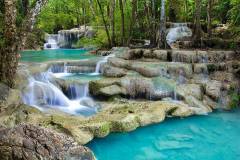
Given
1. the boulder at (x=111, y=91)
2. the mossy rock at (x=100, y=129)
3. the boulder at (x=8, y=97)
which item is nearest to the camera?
the mossy rock at (x=100, y=129)

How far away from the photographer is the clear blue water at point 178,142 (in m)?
8.01

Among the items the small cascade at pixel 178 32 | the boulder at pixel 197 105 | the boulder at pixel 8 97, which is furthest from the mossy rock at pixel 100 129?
the small cascade at pixel 178 32

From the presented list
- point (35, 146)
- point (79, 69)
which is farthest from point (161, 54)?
point (35, 146)

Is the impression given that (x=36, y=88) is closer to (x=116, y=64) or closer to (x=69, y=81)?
(x=69, y=81)

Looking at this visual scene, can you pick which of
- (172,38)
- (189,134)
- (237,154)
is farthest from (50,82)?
(172,38)

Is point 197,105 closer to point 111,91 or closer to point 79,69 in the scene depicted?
point 111,91

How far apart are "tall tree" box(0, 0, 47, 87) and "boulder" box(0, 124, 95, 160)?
3.94m

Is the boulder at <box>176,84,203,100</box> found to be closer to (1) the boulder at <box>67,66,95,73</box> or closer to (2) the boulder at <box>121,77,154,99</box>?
(2) the boulder at <box>121,77,154,99</box>

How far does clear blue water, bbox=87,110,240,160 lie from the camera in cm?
801

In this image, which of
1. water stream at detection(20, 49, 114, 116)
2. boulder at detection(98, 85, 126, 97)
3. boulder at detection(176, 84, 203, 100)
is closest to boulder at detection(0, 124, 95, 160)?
water stream at detection(20, 49, 114, 116)

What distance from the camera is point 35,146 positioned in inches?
209

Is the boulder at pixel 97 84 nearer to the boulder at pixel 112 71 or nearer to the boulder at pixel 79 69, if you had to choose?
the boulder at pixel 112 71

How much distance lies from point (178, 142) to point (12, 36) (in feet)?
15.9

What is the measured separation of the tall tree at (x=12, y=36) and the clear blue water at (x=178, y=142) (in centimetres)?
298
